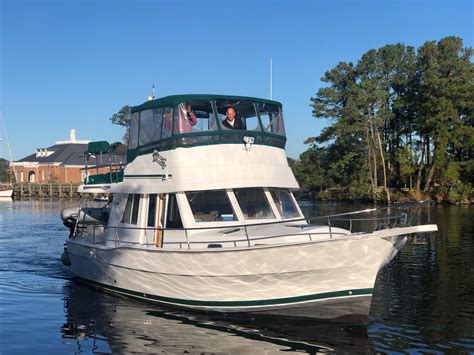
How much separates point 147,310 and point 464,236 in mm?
18854

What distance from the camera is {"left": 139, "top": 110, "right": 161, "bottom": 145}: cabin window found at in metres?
13.5

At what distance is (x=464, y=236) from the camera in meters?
26.2

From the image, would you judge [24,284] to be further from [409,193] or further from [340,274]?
[409,193]

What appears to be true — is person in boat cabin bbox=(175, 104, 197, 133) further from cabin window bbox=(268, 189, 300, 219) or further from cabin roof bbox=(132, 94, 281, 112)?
cabin window bbox=(268, 189, 300, 219)

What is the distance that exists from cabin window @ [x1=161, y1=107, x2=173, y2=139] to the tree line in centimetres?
4751

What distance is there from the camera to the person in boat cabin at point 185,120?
42.4 ft

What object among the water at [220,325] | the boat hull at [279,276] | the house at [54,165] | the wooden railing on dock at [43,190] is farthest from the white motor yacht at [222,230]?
the house at [54,165]

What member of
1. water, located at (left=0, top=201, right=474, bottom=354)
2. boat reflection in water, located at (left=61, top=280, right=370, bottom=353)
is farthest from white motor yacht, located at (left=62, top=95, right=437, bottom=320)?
water, located at (left=0, top=201, right=474, bottom=354)

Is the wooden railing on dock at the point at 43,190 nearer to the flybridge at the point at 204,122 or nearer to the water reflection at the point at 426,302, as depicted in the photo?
the water reflection at the point at 426,302

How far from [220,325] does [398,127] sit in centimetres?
6208

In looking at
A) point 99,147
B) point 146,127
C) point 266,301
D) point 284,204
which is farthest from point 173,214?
point 99,147

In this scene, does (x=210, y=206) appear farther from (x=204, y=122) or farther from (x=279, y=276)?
(x=279, y=276)

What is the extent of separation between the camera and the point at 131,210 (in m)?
14.1

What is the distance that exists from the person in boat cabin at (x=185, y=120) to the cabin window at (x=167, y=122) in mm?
230
